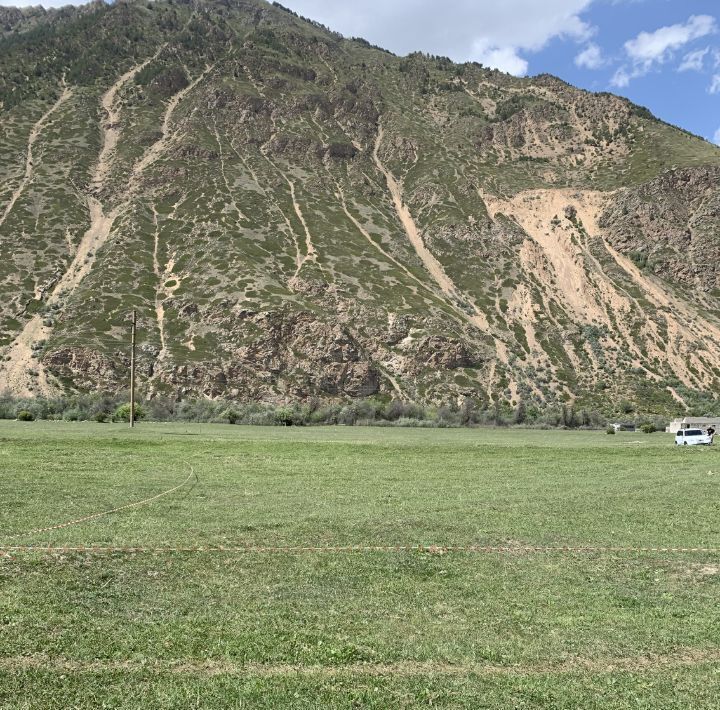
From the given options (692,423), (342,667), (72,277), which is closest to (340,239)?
(72,277)

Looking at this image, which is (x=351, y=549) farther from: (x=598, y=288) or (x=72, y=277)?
(x=598, y=288)

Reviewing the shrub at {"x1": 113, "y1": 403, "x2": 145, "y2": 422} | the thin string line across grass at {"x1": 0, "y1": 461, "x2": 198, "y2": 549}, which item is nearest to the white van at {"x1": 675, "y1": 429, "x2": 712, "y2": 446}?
the thin string line across grass at {"x1": 0, "y1": 461, "x2": 198, "y2": 549}

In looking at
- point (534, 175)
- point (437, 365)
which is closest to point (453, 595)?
point (437, 365)

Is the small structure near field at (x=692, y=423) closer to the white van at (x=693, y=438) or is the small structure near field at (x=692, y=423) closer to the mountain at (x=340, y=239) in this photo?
the mountain at (x=340, y=239)

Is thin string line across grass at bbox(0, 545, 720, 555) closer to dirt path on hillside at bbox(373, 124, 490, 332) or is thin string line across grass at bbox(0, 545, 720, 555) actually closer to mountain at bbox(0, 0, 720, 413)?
mountain at bbox(0, 0, 720, 413)

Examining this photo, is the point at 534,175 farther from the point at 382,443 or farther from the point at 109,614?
the point at 109,614

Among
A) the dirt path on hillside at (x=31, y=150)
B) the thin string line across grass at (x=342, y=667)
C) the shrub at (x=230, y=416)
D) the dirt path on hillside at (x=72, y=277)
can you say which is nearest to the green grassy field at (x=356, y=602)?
the thin string line across grass at (x=342, y=667)

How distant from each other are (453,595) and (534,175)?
164 meters

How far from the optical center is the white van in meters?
51.6

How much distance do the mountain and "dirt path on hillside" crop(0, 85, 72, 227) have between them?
0.77 metres

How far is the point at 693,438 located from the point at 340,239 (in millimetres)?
92870

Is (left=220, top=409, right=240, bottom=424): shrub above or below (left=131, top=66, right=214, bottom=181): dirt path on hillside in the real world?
below

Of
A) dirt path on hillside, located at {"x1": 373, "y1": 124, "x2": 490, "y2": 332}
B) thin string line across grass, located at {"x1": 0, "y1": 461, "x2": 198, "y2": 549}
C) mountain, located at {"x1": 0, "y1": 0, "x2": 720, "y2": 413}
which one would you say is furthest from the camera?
dirt path on hillside, located at {"x1": 373, "y1": 124, "x2": 490, "y2": 332}

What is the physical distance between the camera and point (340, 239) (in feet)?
436
